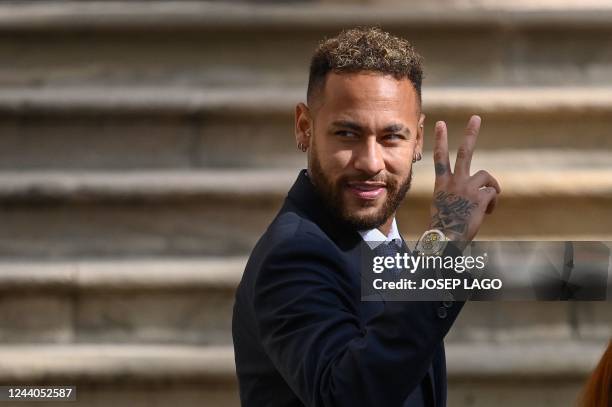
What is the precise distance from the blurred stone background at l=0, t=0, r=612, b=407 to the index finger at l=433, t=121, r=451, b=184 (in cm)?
192

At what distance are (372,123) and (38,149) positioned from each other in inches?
92.7

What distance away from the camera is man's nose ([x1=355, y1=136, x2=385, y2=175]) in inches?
86.8

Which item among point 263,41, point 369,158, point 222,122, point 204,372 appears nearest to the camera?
point 369,158

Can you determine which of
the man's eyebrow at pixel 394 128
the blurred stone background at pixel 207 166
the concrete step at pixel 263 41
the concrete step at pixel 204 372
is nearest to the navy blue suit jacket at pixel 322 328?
the man's eyebrow at pixel 394 128

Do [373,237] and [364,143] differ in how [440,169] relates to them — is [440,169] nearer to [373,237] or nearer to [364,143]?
[364,143]

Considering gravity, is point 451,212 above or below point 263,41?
below

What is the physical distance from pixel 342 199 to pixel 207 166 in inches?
75.2

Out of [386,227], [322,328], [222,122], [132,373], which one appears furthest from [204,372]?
[322,328]

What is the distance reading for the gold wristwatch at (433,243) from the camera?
1911mm

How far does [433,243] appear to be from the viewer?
1925 millimetres

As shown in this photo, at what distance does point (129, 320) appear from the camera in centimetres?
390

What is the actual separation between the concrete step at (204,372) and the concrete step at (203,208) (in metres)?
0.42

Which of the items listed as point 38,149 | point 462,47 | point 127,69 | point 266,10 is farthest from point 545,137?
point 38,149

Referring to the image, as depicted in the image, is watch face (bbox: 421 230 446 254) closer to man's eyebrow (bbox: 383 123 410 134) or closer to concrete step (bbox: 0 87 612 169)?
man's eyebrow (bbox: 383 123 410 134)
